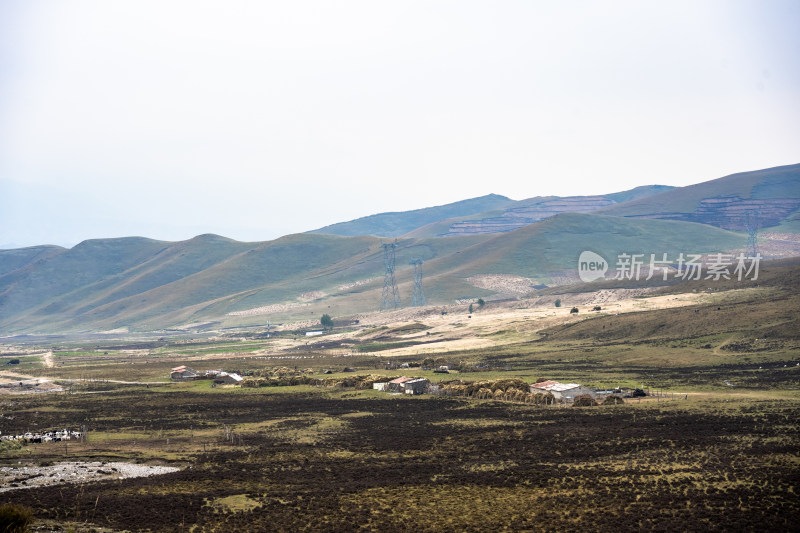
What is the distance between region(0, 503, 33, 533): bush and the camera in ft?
97.0

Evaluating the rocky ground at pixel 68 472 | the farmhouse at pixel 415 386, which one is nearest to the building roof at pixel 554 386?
the farmhouse at pixel 415 386

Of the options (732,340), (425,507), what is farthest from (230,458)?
(732,340)

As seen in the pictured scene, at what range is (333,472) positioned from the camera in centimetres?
4453

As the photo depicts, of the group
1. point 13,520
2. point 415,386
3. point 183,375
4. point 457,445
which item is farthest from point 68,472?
point 183,375

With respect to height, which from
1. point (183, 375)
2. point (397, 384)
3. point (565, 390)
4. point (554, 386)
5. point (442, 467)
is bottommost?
point (183, 375)

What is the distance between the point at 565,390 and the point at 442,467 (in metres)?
30.2

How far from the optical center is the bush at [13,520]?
97.0 ft

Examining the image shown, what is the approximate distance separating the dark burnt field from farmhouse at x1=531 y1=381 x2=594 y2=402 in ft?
14.5

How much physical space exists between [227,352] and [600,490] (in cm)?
12406

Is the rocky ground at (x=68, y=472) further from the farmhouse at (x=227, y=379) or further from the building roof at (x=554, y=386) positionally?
the farmhouse at (x=227, y=379)

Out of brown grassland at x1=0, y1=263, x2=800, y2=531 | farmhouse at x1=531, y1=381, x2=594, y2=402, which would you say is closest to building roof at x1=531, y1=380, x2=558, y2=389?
farmhouse at x1=531, y1=381, x2=594, y2=402

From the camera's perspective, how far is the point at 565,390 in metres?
72.4

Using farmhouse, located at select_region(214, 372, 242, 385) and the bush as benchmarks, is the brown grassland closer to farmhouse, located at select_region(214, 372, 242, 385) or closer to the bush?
farmhouse, located at select_region(214, 372, 242, 385)

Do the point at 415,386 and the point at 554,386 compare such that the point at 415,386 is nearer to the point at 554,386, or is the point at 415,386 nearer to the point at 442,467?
the point at 554,386
